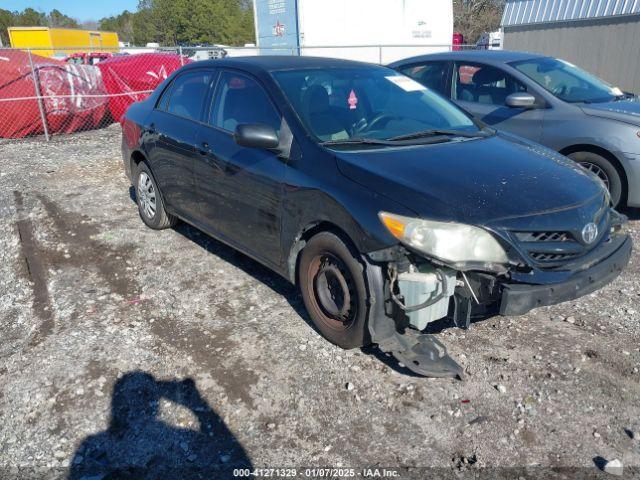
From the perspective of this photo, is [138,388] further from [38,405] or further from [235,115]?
[235,115]

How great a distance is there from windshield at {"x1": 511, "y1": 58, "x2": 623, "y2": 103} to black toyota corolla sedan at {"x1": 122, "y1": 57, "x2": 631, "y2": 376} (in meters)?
2.38

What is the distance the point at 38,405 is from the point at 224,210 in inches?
72.8

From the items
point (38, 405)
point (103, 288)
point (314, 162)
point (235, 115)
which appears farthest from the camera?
point (103, 288)

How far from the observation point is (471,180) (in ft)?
10.3

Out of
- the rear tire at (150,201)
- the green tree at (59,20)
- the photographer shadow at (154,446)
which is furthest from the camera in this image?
the green tree at (59,20)

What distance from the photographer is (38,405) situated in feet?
10.1

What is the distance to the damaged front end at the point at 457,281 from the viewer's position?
2828 millimetres

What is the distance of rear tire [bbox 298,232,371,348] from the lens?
3.14 metres

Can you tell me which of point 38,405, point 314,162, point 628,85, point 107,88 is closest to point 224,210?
point 314,162

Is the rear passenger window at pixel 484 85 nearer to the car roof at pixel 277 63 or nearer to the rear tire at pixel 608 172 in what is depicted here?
the rear tire at pixel 608 172

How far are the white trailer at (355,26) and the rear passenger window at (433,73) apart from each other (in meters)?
7.75

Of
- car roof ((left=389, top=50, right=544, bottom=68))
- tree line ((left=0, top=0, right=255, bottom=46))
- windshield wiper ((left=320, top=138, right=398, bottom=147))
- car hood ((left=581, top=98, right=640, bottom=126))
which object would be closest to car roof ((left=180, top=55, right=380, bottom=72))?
windshield wiper ((left=320, top=138, right=398, bottom=147))

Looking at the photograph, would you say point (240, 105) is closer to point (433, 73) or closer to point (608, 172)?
point (433, 73)

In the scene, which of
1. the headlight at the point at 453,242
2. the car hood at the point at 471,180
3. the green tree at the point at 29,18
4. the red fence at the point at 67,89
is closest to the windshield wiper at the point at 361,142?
the car hood at the point at 471,180
